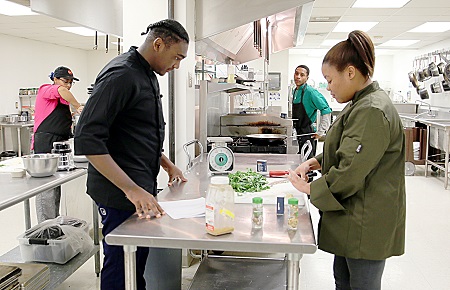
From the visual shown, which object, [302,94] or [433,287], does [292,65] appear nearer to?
[302,94]

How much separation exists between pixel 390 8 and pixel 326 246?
5.76 m

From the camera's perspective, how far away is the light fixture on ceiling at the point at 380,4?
6.04 metres

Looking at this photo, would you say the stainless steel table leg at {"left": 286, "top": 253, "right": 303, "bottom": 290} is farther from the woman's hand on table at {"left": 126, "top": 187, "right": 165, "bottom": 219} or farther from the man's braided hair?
the man's braided hair

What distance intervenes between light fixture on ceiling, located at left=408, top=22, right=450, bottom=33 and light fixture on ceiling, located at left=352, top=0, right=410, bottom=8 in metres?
1.85

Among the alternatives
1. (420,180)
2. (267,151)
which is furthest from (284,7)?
(420,180)

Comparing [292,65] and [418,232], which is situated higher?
[292,65]

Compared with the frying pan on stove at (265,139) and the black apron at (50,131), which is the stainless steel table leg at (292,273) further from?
the black apron at (50,131)

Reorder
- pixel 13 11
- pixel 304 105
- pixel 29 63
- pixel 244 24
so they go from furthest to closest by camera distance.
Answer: pixel 29 63, pixel 13 11, pixel 304 105, pixel 244 24

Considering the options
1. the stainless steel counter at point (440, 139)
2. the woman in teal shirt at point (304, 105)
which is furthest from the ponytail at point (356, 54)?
the stainless steel counter at point (440, 139)

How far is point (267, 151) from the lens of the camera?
3732 mm

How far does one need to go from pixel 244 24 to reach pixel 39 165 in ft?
5.37

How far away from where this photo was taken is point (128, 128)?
1871 mm

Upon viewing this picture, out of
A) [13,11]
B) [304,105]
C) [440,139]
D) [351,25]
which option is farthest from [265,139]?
[351,25]

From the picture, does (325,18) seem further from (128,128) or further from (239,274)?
(128,128)
